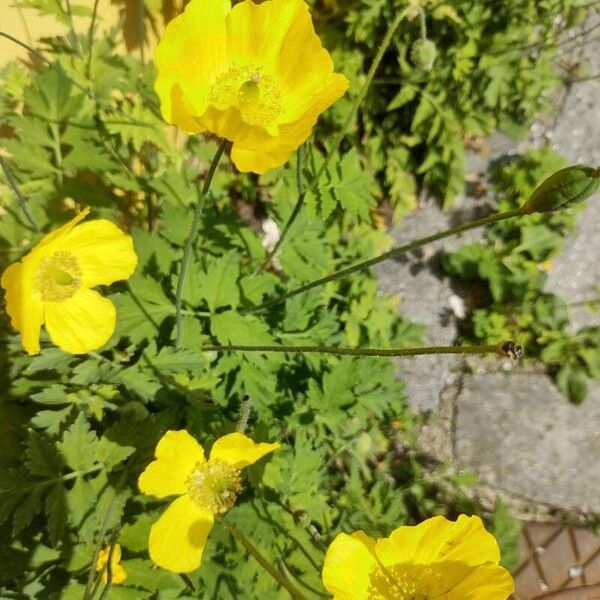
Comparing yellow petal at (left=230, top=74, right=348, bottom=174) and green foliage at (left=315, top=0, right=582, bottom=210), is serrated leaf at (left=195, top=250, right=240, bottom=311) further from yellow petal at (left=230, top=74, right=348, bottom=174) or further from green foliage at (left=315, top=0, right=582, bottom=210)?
green foliage at (left=315, top=0, right=582, bottom=210)

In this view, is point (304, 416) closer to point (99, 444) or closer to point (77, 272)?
point (99, 444)

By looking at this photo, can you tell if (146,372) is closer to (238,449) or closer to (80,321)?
(80,321)

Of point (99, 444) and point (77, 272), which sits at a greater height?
point (77, 272)

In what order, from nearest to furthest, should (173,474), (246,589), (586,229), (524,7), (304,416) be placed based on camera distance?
(173,474), (246,589), (304,416), (524,7), (586,229)

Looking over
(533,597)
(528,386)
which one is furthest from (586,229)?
(533,597)

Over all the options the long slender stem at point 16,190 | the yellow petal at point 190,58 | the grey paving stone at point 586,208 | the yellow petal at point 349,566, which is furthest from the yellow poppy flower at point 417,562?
the grey paving stone at point 586,208

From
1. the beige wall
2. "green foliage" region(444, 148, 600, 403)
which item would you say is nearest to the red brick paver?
"green foliage" region(444, 148, 600, 403)
